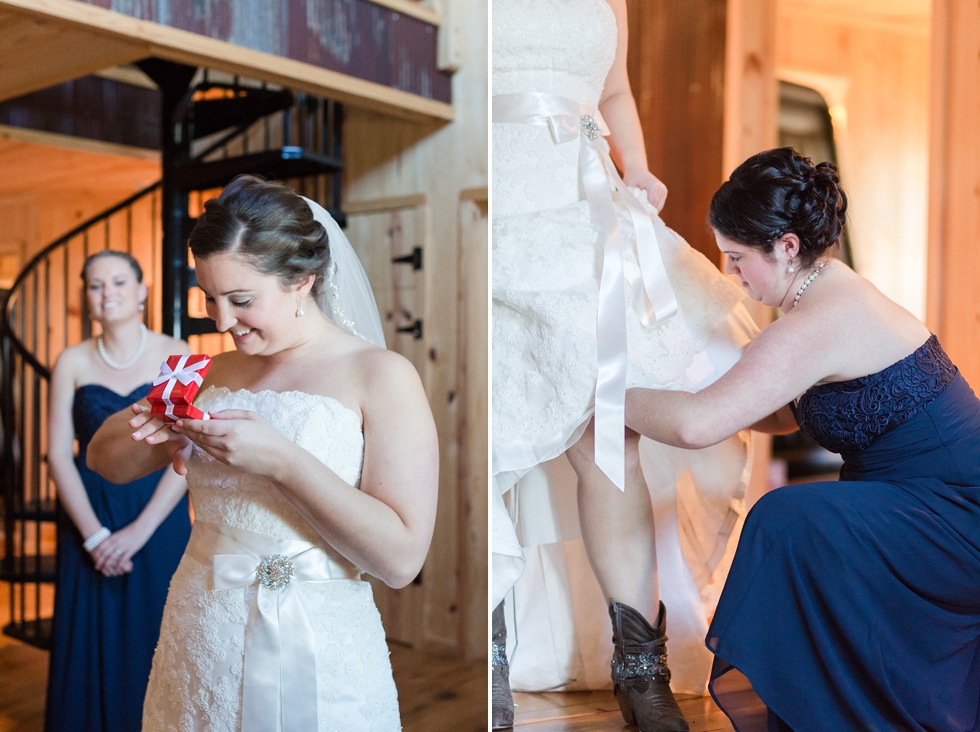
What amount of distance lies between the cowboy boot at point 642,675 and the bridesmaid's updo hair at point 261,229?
2.62 ft

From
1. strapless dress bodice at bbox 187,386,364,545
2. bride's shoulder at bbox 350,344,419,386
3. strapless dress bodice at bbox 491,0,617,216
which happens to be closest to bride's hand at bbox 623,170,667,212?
strapless dress bodice at bbox 491,0,617,216

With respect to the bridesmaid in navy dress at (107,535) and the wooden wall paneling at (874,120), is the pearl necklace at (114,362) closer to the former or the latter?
the bridesmaid in navy dress at (107,535)

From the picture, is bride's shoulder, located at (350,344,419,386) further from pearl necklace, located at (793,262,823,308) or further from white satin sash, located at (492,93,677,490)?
pearl necklace, located at (793,262,823,308)

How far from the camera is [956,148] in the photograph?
2098mm

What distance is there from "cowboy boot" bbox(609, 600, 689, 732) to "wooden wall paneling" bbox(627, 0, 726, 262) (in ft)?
3.49

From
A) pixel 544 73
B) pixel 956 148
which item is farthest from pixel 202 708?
pixel 956 148

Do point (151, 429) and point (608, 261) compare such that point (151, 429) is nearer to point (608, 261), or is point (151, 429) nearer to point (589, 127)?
point (608, 261)

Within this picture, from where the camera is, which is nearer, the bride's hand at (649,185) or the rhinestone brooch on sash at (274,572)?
the rhinestone brooch on sash at (274,572)

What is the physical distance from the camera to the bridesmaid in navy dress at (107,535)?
2.31 meters

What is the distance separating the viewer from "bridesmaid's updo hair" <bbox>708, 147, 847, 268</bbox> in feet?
4.98

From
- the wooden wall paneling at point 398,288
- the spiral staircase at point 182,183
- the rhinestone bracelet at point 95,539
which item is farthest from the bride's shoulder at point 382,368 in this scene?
the wooden wall paneling at point 398,288

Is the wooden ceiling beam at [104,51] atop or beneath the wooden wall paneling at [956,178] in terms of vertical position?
atop

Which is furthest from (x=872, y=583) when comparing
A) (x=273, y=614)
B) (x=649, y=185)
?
(x=273, y=614)

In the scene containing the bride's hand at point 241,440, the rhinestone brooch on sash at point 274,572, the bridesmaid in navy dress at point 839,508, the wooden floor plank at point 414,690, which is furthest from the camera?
the wooden floor plank at point 414,690
